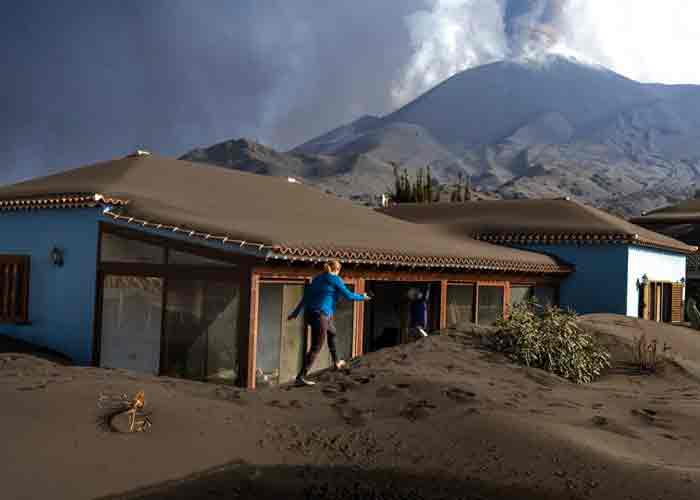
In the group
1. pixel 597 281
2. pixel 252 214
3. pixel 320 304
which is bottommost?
pixel 320 304

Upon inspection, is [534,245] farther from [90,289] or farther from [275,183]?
[90,289]

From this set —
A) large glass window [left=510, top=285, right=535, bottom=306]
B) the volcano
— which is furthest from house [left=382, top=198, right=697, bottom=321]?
the volcano

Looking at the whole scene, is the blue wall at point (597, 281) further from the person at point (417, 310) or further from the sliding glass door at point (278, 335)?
the sliding glass door at point (278, 335)

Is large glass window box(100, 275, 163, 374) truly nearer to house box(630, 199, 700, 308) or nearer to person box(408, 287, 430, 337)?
person box(408, 287, 430, 337)

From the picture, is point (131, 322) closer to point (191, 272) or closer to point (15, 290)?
point (191, 272)

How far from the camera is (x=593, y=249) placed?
2056 centimetres

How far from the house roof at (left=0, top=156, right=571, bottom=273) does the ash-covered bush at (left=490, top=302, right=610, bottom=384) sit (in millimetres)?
2452

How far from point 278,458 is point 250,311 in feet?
13.6

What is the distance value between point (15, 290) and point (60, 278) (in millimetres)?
1292

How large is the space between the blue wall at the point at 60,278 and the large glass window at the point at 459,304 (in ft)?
24.2

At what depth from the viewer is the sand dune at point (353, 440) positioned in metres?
6.64

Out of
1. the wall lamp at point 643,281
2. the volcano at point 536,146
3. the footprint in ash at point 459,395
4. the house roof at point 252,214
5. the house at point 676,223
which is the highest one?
the volcano at point 536,146

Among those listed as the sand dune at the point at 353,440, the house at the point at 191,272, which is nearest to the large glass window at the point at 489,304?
the house at the point at 191,272

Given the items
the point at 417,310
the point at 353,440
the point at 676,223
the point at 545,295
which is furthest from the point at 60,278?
the point at 676,223
